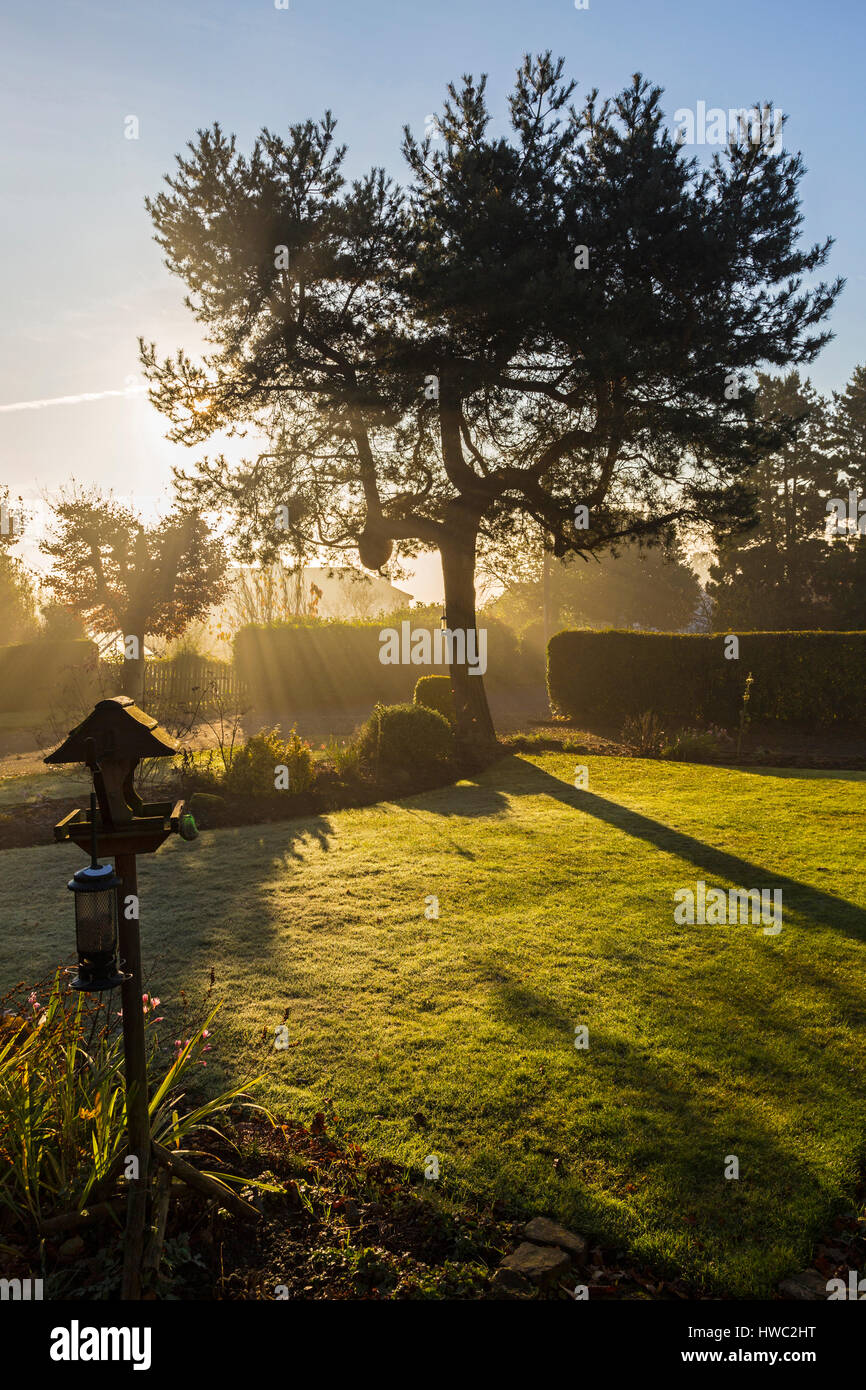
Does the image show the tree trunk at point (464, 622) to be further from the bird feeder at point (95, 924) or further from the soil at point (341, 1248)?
the bird feeder at point (95, 924)

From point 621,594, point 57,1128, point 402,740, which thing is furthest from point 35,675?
point 621,594

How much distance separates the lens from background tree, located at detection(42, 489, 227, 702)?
882 inches

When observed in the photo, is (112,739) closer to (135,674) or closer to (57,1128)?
(57,1128)

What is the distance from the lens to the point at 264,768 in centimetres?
1005

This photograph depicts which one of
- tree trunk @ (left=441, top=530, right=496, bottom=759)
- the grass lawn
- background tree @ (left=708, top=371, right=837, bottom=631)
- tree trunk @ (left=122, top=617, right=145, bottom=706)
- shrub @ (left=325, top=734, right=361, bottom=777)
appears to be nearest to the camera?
the grass lawn

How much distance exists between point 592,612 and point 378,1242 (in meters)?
53.6

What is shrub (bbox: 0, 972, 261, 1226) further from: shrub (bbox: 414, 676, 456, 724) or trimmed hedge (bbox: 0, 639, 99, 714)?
trimmed hedge (bbox: 0, 639, 99, 714)

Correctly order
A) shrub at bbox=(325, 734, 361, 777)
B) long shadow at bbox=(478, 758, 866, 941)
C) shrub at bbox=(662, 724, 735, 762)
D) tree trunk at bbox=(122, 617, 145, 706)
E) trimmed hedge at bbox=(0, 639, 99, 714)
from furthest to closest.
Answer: trimmed hedge at bbox=(0, 639, 99, 714) → tree trunk at bbox=(122, 617, 145, 706) → shrub at bbox=(662, 724, 735, 762) → shrub at bbox=(325, 734, 361, 777) → long shadow at bbox=(478, 758, 866, 941)

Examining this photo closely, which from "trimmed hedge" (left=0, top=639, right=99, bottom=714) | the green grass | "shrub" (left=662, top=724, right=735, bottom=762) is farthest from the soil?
"trimmed hedge" (left=0, top=639, right=99, bottom=714)

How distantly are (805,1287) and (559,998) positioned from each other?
205 centimetres

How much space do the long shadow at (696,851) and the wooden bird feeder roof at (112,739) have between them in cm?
491

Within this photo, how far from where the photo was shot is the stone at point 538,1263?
8.30ft

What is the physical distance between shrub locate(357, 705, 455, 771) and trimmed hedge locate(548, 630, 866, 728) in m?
5.94

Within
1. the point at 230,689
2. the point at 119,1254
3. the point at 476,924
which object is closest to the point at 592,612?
the point at 230,689
